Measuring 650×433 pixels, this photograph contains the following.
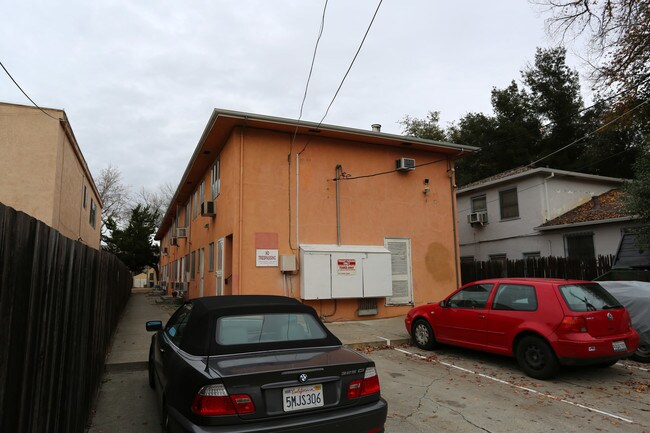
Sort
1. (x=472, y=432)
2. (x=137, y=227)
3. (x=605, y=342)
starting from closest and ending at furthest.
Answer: (x=472, y=432) < (x=605, y=342) < (x=137, y=227)

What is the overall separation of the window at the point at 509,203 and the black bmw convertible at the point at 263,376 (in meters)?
18.3

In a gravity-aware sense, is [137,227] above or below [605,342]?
above

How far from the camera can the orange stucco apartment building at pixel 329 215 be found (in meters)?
11.4

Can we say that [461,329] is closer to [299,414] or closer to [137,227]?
[299,414]

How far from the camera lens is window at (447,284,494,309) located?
7.26m

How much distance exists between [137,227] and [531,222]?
36456mm

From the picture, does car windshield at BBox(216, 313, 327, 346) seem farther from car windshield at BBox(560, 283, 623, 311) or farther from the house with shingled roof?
the house with shingled roof

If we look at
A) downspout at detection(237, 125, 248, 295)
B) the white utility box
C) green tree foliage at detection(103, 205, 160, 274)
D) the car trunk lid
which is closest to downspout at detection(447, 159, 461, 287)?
the white utility box

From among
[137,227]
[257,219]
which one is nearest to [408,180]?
[257,219]

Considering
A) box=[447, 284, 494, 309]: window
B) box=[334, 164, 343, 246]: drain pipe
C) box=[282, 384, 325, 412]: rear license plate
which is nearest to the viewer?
box=[282, 384, 325, 412]: rear license plate

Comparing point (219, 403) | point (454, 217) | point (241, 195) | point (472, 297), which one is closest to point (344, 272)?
point (241, 195)

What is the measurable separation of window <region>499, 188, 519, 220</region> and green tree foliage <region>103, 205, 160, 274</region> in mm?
34406

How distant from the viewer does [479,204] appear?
71.2 feet

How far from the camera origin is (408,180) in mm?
13953
